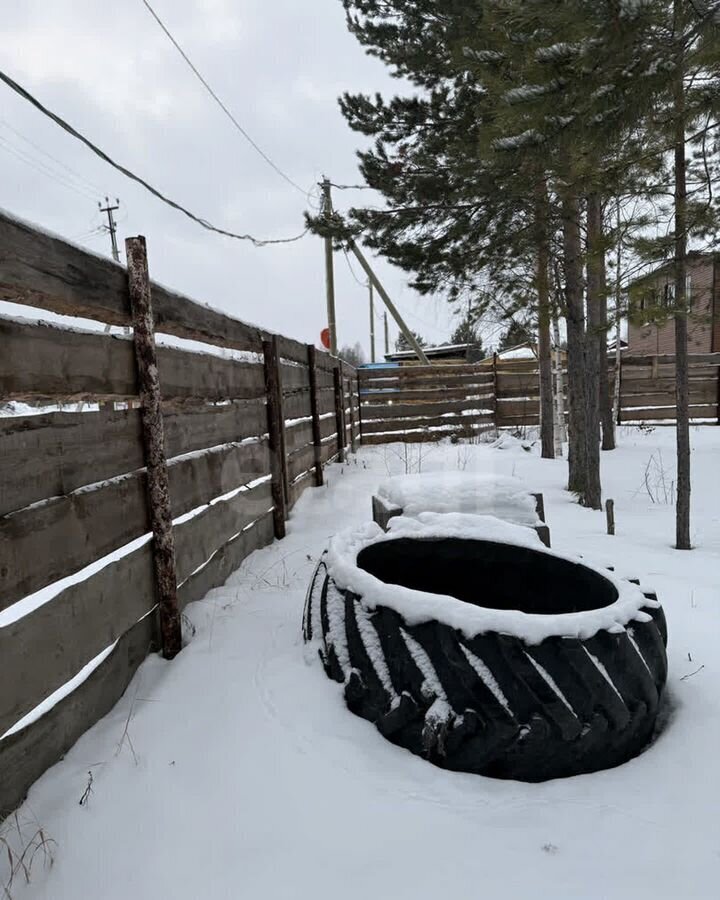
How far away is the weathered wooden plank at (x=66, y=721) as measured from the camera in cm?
159

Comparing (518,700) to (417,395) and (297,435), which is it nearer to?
(297,435)

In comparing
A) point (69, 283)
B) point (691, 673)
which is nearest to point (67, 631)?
point (69, 283)

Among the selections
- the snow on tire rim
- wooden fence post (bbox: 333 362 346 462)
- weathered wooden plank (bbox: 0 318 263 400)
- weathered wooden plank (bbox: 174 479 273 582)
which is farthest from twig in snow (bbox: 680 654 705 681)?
wooden fence post (bbox: 333 362 346 462)

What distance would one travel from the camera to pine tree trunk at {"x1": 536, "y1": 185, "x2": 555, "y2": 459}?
675 cm

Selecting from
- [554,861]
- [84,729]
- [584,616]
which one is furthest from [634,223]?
[84,729]

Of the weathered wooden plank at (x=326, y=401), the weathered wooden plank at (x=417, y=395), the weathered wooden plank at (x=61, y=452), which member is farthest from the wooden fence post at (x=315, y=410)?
the weathered wooden plank at (x=417, y=395)

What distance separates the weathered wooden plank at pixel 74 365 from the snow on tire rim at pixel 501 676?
4.14ft

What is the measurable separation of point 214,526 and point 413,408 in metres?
10.5

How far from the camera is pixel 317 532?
4.91 m

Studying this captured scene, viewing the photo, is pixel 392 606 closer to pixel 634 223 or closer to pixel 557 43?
pixel 557 43

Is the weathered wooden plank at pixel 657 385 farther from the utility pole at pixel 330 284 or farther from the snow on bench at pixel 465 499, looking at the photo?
the snow on bench at pixel 465 499

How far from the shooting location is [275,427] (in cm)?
473

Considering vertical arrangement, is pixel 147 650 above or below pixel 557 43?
below

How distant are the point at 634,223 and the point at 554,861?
500 cm
